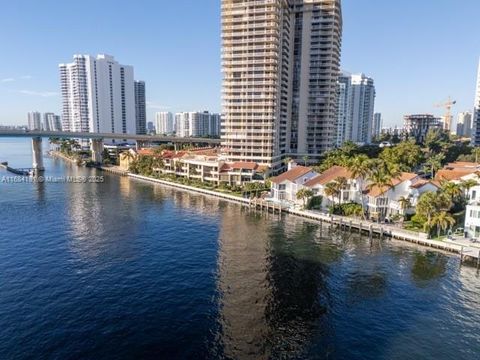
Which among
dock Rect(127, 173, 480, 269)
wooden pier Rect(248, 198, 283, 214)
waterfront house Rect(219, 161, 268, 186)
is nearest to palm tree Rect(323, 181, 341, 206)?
dock Rect(127, 173, 480, 269)

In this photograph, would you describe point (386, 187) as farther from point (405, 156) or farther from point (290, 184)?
point (405, 156)

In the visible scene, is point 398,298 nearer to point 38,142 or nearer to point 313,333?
point 313,333

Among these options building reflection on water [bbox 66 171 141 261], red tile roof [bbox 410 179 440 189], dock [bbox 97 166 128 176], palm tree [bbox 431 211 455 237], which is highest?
red tile roof [bbox 410 179 440 189]

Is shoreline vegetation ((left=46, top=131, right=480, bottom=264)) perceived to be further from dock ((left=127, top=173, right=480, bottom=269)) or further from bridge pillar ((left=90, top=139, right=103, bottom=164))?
bridge pillar ((left=90, top=139, right=103, bottom=164))

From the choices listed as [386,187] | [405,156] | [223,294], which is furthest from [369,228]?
[405,156]

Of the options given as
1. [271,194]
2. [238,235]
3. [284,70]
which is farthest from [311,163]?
[238,235]

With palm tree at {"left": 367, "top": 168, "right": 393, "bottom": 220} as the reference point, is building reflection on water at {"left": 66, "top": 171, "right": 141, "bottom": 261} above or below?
below
